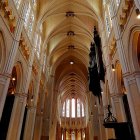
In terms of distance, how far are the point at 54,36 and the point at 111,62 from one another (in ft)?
39.0

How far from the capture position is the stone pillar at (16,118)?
10.5 m

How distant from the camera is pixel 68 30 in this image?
75.0 feet

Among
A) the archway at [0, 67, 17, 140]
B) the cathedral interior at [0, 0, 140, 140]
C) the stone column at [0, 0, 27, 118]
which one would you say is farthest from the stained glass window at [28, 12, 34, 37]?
the archway at [0, 67, 17, 140]

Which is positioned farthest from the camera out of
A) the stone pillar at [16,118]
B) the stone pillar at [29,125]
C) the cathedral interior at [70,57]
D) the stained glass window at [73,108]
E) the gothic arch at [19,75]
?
the stained glass window at [73,108]

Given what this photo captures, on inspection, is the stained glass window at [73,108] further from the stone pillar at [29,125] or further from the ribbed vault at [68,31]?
the stone pillar at [29,125]

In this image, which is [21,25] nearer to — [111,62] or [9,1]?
[9,1]

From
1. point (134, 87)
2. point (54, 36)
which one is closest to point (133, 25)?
point (134, 87)

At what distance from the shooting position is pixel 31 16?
15.6 m

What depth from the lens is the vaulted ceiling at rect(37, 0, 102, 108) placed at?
17812 mm

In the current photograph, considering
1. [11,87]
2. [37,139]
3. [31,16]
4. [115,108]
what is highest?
[31,16]

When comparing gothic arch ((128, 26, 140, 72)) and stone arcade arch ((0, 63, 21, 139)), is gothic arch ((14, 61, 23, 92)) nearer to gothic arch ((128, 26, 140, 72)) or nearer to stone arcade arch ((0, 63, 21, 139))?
stone arcade arch ((0, 63, 21, 139))

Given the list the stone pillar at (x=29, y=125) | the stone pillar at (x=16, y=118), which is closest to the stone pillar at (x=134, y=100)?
the stone pillar at (x=16, y=118)

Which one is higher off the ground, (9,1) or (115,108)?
(9,1)

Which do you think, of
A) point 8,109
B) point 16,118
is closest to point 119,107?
point 16,118
